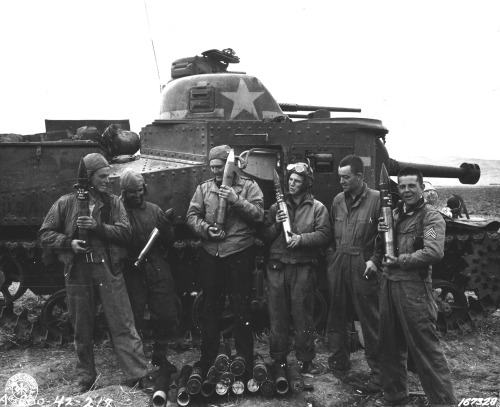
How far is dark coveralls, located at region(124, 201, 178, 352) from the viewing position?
19.5ft

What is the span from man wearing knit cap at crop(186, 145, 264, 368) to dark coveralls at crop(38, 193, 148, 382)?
2.51ft

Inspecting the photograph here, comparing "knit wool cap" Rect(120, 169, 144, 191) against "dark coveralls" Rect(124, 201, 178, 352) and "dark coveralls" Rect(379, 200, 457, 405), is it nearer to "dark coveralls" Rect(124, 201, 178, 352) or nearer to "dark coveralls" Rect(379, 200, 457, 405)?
"dark coveralls" Rect(124, 201, 178, 352)

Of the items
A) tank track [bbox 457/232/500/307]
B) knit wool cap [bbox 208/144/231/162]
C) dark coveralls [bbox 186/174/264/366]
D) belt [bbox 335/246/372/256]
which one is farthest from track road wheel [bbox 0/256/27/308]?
tank track [bbox 457/232/500/307]

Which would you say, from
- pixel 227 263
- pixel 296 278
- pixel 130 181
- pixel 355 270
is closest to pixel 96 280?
pixel 130 181

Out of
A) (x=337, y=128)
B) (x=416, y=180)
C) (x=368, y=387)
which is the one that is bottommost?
Result: (x=368, y=387)

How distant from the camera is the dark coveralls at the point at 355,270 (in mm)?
5496

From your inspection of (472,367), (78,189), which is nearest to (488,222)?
(472,367)

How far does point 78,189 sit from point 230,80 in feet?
12.1

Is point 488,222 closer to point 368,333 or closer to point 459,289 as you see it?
point 459,289

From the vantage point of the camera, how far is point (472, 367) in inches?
256

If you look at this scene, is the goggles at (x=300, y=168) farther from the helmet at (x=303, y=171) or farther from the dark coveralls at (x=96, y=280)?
the dark coveralls at (x=96, y=280)

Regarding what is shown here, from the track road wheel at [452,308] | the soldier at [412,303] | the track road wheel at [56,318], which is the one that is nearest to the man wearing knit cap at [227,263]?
the soldier at [412,303]

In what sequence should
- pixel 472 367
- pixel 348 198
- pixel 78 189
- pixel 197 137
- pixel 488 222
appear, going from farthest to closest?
pixel 488 222 → pixel 197 137 → pixel 472 367 → pixel 348 198 → pixel 78 189

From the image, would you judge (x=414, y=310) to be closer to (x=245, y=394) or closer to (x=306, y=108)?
(x=245, y=394)
